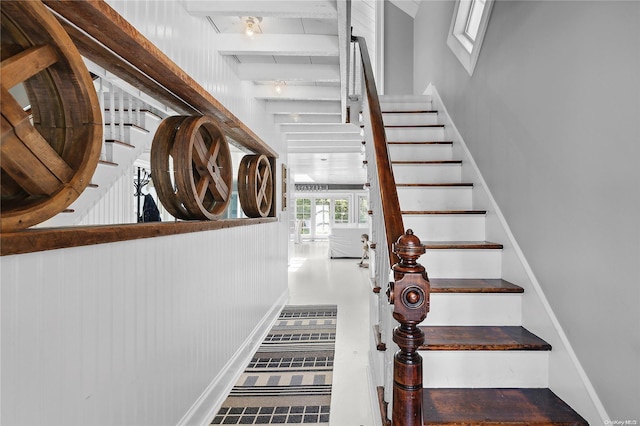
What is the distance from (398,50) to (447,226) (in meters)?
4.84

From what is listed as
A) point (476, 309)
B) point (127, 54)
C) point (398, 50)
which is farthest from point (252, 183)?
point (398, 50)

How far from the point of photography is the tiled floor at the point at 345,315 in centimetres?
234

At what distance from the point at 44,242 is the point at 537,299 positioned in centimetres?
203

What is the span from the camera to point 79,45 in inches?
52.4

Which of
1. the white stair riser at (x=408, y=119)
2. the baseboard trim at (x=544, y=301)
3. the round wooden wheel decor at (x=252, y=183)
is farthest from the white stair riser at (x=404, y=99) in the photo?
the round wooden wheel decor at (x=252, y=183)

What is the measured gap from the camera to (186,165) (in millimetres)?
1820

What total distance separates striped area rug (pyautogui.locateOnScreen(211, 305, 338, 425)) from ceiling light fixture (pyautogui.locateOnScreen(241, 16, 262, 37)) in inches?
92.0

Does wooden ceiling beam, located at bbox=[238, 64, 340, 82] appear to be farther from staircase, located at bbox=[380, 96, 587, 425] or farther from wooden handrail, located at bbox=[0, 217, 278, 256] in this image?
wooden handrail, located at bbox=[0, 217, 278, 256]

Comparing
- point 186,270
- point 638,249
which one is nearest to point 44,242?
point 186,270

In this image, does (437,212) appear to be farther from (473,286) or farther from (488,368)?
(488,368)

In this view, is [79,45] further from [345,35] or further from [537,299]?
[537,299]

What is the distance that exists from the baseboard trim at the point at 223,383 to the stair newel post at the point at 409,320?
136cm

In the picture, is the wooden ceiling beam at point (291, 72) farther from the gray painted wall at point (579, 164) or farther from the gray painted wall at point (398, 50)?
the gray painted wall at point (398, 50)

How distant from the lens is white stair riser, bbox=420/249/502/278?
2230 mm
